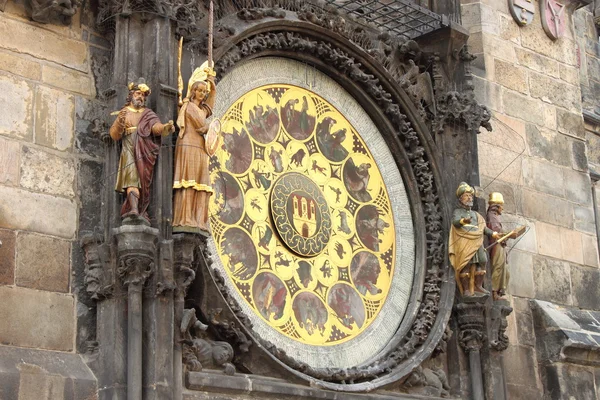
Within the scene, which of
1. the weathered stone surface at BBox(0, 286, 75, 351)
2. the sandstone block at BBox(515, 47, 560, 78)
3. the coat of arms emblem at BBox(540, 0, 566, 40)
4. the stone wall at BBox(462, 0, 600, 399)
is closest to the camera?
the weathered stone surface at BBox(0, 286, 75, 351)

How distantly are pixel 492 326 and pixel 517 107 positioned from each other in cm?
230

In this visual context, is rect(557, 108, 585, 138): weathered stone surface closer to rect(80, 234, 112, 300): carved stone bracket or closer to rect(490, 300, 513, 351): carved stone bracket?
rect(490, 300, 513, 351): carved stone bracket

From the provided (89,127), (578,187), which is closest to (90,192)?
(89,127)

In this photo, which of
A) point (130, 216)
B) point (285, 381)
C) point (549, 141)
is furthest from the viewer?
point (549, 141)

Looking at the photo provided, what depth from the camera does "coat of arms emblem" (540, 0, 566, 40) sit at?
11.9 m

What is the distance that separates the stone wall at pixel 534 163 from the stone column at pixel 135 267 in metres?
3.68

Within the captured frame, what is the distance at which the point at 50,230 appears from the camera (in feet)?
25.6

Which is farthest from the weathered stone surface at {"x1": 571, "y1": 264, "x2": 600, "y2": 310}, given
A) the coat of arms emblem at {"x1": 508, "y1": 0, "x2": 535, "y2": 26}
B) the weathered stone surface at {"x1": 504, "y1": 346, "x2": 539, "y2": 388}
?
the coat of arms emblem at {"x1": 508, "y1": 0, "x2": 535, "y2": 26}

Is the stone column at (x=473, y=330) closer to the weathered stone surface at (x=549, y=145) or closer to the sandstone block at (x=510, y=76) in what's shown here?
the weathered stone surface at (x=549, y=145)

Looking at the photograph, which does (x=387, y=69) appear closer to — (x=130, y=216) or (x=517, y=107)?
(x=517, y=107)

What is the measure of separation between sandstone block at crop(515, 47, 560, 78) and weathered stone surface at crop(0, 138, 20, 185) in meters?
5.29

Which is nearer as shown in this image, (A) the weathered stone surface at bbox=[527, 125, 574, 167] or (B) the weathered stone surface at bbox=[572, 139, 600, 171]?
(A) the weathered stone surface at bbox=[527, 125, 574, 167]

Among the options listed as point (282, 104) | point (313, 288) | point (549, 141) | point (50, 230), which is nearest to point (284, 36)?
point (282, 104)

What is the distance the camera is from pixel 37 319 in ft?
24.9
